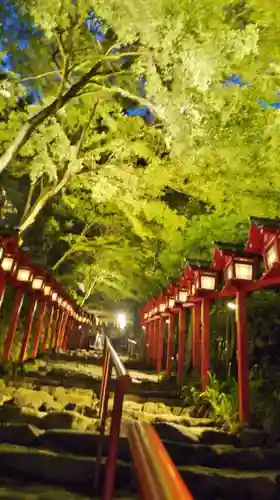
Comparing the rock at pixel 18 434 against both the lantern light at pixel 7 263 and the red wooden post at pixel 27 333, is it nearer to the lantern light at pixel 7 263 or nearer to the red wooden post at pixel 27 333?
the lantern light at pixel 7 263

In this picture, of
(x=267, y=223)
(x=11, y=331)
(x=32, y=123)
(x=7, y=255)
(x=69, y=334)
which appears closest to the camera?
(x=267, y=223)

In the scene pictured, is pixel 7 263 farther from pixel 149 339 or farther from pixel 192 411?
pixel 149 339

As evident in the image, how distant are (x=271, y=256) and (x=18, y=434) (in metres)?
4.85

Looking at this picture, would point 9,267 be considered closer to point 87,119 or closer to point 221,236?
point 87,119

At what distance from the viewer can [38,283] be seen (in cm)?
1388

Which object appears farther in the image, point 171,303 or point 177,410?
point 171,303

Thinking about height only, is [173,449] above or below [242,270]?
below

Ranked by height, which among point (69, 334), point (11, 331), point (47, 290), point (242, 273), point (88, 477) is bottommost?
point (88, 477)

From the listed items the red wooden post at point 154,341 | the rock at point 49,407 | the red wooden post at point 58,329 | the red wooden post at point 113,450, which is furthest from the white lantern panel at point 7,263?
the red wooden post at point 58,329

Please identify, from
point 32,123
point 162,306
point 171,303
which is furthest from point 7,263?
point 162,306

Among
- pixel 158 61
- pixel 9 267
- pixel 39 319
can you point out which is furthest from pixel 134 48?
pixel 39 319

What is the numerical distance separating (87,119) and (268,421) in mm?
9426

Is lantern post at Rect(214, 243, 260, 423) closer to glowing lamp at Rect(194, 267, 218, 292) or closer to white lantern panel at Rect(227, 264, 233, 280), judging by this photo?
white lantern panel at Rect(227, 264, 233, 280)

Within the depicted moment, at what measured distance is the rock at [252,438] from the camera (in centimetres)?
662
